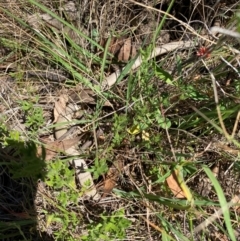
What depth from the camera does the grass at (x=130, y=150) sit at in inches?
68.4

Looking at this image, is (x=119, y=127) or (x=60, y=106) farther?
(x=60, y=106)

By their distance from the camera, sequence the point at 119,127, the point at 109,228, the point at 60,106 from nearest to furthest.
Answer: the point at 109,228, the point at 119,127, the point at 60,106

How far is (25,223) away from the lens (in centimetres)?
181

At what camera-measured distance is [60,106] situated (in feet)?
6.50

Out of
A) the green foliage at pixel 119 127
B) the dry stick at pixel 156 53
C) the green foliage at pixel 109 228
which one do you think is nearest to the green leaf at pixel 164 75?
the dry stick at pixel 156 53

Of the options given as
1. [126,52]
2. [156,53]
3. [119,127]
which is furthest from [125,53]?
[119,127]

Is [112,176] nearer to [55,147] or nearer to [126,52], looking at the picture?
[55,147]

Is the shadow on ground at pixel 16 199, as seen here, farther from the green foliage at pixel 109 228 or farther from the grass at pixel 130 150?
the green foliage at pixel 109 228

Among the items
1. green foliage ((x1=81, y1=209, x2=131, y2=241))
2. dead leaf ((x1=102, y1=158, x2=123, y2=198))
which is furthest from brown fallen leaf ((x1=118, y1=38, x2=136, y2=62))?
green foliage ((x1=81, y1=209, x2=131, y2=241))

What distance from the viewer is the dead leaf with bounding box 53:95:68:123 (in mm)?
1969

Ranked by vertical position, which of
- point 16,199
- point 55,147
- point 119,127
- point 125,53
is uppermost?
point 125,53

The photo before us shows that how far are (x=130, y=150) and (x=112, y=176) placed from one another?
13cm

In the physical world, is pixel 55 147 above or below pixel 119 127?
below

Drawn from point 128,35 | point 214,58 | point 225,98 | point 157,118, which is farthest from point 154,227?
point 128,35
